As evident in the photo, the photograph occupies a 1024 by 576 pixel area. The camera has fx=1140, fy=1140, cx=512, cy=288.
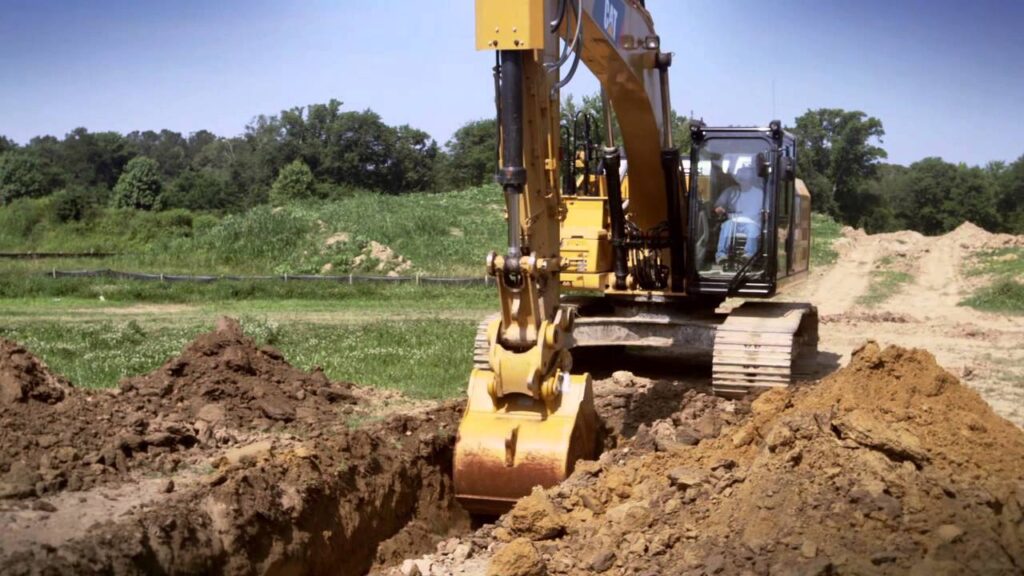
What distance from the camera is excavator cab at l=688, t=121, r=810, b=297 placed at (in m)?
11.3

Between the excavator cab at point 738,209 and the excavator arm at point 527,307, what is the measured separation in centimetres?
341

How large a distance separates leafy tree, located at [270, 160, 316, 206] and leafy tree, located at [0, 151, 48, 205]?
12.4 m

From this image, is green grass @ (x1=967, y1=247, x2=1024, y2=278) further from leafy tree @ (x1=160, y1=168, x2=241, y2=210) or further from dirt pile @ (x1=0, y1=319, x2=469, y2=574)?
leafy tree @ (x1=160, y1=168, x2=241, y2=210)

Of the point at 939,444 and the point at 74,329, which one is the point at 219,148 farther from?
the point at 939,444

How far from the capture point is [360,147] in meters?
77.6

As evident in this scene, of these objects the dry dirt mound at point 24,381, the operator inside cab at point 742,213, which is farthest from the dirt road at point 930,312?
the dry dirt mound at point 24,381

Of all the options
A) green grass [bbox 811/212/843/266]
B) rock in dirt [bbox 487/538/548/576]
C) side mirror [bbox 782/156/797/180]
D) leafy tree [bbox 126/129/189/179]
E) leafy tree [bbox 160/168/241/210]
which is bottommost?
rock in dirt [bbox 487/538/548/576]

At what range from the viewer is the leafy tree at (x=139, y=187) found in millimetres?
60438

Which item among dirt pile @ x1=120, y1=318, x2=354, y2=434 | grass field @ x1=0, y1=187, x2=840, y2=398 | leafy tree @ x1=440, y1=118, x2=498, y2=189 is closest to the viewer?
dirt pile @ x1=120, y1=318, x2=354, y2=434

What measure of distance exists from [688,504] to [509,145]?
2739mm

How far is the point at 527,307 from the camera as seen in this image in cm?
788

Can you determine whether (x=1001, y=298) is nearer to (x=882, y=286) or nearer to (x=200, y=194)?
(x=882, y=286)

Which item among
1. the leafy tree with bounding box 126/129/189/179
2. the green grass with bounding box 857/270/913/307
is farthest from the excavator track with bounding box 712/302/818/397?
the leafy tree with bounding box 126/129/189/179

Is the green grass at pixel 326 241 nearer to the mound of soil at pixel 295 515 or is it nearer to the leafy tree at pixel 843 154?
the mound of soil at pixel 295 515
